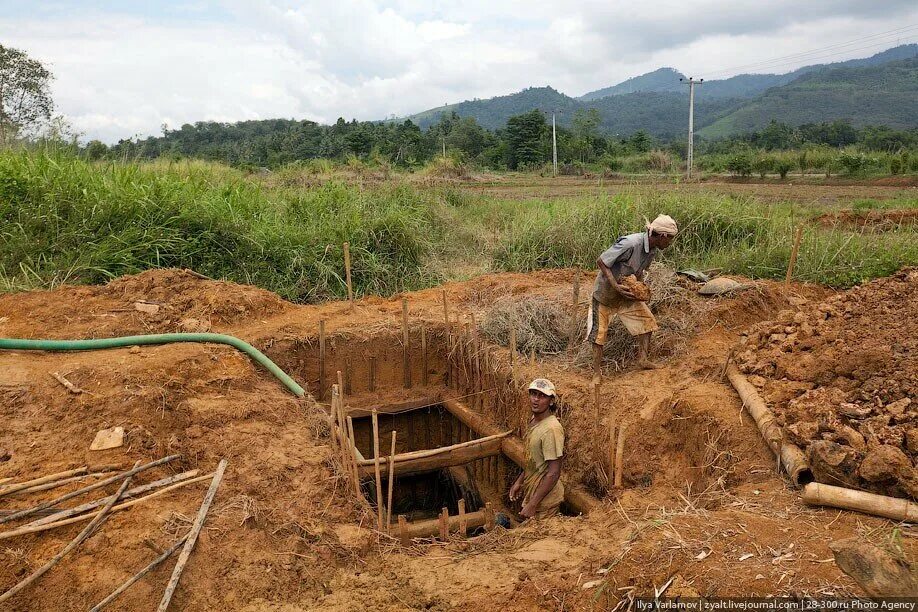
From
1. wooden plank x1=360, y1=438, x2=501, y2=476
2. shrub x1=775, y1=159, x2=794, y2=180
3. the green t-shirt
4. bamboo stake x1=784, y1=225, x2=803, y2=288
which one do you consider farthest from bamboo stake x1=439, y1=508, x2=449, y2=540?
shrub x1=775, y1=159, x2=794, y2=180

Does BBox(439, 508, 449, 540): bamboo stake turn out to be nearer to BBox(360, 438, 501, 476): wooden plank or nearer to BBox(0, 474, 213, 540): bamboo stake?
BBox(360, 438, 501, 476): wooden plank

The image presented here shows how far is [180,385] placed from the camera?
4.93m

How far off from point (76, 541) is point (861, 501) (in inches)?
163

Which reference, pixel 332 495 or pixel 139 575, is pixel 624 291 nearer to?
pixel 332 495

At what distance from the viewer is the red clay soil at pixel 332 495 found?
305 cm

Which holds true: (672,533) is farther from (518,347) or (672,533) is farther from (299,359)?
(299,359)

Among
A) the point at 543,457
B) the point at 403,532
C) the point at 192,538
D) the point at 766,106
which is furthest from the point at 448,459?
the point at 766,106

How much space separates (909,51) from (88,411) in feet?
622

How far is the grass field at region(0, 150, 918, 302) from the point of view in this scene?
22.9 ft

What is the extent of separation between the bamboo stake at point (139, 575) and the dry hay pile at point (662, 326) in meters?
3.70

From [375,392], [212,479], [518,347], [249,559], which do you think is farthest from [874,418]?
[375,392]

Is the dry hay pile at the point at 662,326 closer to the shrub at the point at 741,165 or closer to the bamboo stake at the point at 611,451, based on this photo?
the bamboo stake at the point at 611,451

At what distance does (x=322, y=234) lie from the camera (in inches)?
341

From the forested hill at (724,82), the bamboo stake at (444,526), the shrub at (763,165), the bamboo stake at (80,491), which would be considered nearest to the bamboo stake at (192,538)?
the bamboo stake at (80,491)
